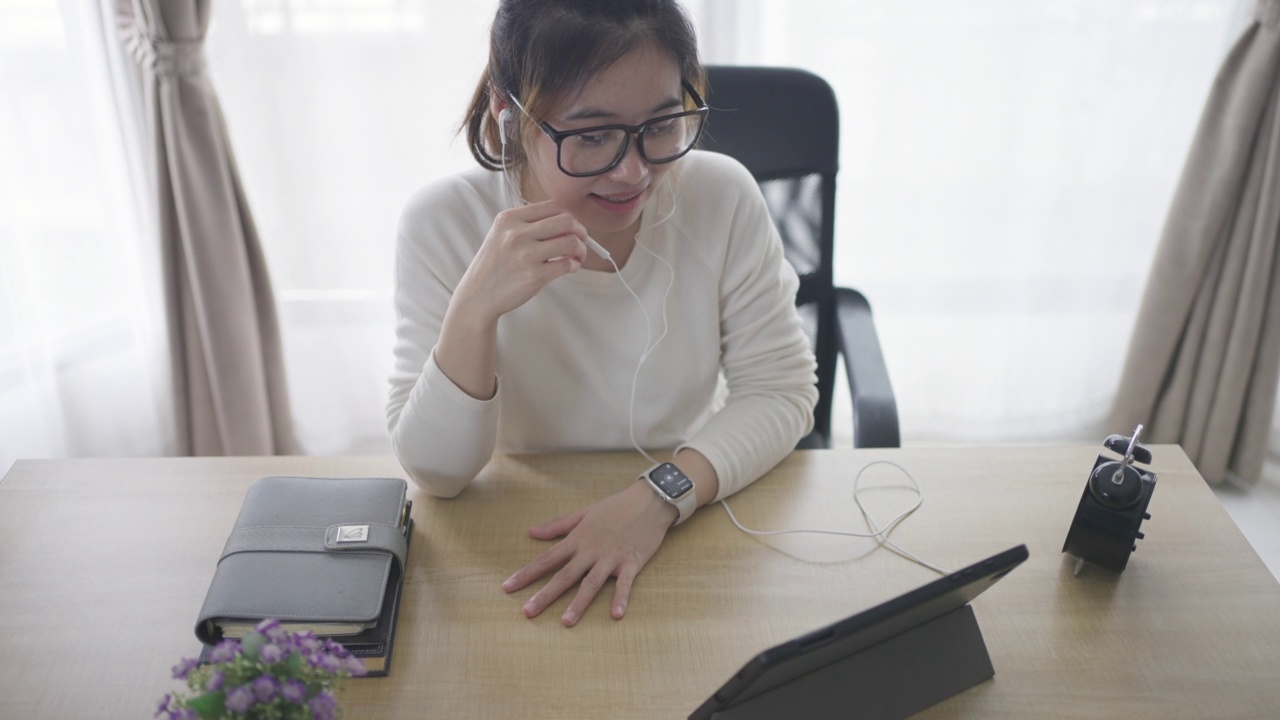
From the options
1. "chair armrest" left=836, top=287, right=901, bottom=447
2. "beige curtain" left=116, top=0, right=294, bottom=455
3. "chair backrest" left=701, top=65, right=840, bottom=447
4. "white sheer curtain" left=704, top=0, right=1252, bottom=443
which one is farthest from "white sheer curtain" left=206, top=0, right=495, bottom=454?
"chair armrest" left=836, top=287, right=901, bottom=447

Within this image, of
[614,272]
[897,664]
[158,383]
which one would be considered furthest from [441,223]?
[158,383]

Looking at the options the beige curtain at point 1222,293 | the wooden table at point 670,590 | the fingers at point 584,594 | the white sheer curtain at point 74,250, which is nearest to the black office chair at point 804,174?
the wooden table at point 670,590

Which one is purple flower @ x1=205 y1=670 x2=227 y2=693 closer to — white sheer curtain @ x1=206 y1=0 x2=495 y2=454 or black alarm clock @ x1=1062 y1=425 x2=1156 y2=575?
black alarm clock @ x1=1062 y1=425 x2=1156 y2=575

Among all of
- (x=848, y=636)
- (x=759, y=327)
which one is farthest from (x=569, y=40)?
(x=848, y=636)

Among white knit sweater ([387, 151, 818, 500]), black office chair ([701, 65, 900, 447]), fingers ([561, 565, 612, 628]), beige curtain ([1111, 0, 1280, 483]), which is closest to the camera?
fingers ([561, 565, 612, 628])

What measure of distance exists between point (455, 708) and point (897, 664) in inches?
16.4

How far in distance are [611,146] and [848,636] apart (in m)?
0.59

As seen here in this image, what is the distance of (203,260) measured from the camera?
6.66 feet

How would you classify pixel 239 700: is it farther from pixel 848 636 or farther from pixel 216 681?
pixel 848 636

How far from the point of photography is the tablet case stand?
2.80 ft

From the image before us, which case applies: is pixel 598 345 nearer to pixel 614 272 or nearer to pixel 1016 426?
pixel 614 272

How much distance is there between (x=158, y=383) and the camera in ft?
7.36

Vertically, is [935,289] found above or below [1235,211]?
below

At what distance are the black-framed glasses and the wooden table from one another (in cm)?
39
